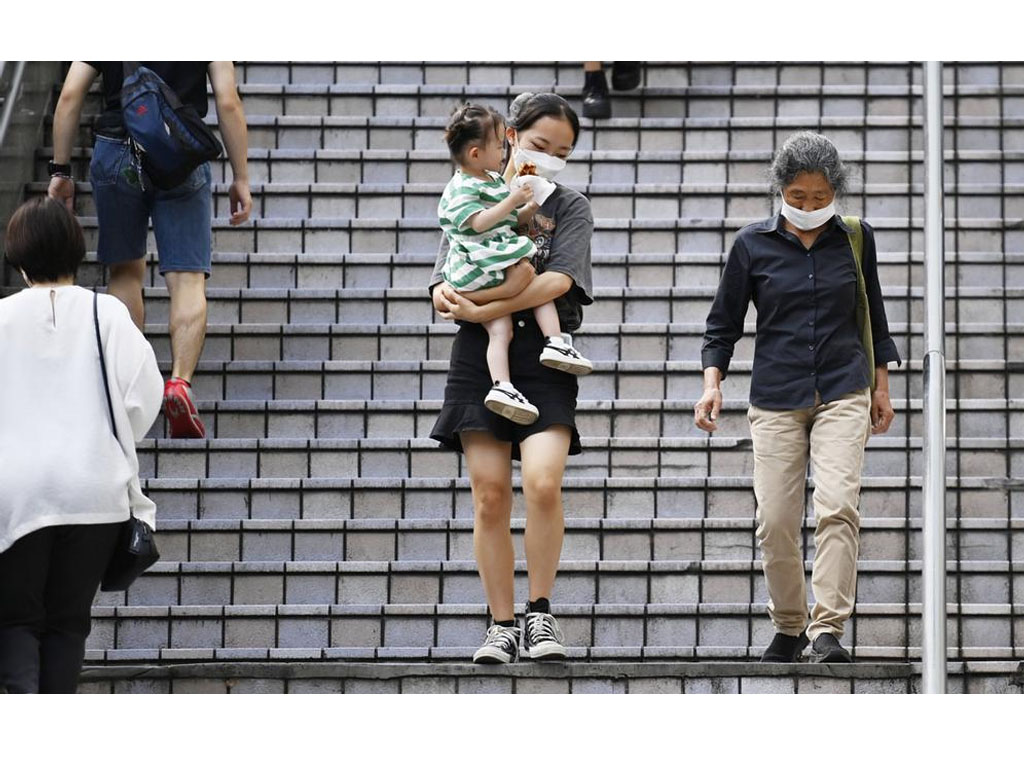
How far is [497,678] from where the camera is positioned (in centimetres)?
557

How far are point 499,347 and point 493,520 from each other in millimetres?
521

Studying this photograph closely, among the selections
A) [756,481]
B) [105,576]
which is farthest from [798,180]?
[105,576]

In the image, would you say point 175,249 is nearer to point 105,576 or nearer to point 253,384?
point 253,384

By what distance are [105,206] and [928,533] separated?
139 inches

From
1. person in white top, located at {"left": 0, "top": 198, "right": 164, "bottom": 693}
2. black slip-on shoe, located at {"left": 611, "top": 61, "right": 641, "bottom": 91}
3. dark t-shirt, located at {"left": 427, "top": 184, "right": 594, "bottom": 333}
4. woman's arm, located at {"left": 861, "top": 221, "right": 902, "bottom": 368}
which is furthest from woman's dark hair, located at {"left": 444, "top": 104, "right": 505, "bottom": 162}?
black slip-on shoe, located at {"left": 611, "top": 61, "right": 641, "bottom": 91}

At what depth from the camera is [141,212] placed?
24.6ft

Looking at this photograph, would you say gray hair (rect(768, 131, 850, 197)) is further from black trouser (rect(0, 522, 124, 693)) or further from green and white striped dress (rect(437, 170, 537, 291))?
black trouser (rect(0, 522, 124, 693))

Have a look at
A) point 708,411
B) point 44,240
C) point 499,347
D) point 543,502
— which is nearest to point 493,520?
point 543,502

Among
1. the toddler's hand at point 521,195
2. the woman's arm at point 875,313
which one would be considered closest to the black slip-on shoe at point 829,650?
the woman's arm at point 875,313

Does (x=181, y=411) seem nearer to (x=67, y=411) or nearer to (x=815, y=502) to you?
(x=67, y=411)

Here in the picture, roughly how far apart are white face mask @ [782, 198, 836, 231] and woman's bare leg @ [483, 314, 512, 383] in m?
1.02

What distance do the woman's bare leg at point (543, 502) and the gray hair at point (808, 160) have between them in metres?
1.14

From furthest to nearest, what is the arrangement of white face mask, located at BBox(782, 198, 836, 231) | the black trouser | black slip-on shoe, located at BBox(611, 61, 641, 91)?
black slip-on shoe, located at BBox(611, 61, 641, 91) → white face mask, located at BBox(782, 198, 836, 231) → the black trouser

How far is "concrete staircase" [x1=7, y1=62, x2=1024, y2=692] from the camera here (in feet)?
21.5
